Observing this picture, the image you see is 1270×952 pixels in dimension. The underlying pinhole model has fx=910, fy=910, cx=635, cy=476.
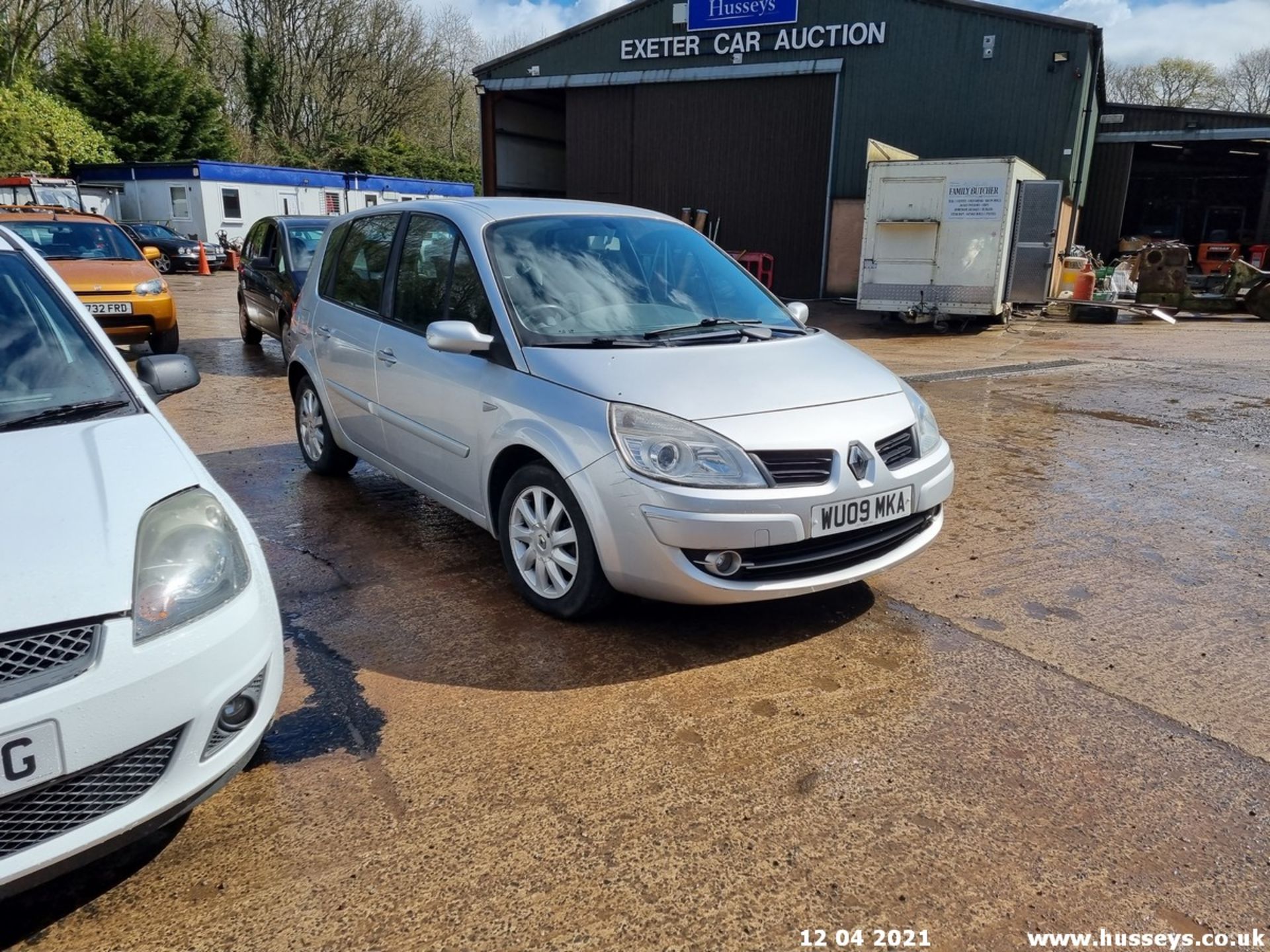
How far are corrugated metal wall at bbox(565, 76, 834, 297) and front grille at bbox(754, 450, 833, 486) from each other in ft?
60.7

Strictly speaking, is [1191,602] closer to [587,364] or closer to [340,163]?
[587,364]

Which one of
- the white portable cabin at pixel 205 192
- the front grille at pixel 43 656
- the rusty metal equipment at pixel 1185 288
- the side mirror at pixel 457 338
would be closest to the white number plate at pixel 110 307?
the side mirror at pixel 457 338

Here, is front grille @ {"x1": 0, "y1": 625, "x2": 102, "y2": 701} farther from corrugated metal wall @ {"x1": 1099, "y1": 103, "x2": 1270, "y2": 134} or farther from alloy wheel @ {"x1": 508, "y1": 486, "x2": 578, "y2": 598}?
corrugated metal wall @ {"x1": 1099, "y1": 103, "x2": 1270, "y2": 134}

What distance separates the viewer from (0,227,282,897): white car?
196 centimetres

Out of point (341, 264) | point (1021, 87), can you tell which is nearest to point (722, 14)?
point (1021, 87)

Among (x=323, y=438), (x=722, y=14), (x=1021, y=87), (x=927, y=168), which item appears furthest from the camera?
(x=722, y=14)

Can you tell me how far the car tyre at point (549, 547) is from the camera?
3.59 meters

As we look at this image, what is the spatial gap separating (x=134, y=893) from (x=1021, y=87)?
20.5 m

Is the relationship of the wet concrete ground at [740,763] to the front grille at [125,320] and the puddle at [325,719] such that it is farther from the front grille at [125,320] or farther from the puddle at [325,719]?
the front grille at [125,320]

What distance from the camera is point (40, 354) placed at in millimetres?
3062

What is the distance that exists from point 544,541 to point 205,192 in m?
30.8

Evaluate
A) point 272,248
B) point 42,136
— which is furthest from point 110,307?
point 42,136

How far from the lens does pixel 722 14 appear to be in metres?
20.7

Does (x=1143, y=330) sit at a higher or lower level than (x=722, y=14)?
lower
